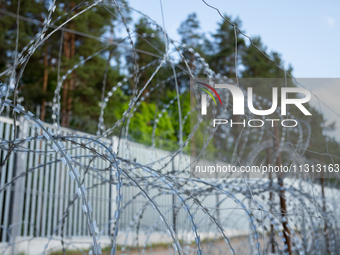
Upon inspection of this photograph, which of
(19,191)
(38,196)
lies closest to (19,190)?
(19,191)

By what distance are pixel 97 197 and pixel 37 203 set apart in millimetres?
1312

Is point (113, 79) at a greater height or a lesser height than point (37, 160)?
greater

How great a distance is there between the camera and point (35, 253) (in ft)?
14.6

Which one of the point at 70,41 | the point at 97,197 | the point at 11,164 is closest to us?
the point at 11,164

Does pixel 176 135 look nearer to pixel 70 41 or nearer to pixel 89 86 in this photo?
pixel 89 86

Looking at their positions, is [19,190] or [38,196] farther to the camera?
[38,196]

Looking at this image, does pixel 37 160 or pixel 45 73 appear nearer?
pixel 37 160

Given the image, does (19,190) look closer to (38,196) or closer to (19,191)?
(19,191)

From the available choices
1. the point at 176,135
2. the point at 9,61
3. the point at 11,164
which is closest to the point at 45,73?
the point at 9,61

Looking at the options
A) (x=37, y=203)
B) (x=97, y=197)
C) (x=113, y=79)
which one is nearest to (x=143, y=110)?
(x=113, y=79)

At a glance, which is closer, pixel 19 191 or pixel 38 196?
pixel 19 191

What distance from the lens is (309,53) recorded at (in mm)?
4422

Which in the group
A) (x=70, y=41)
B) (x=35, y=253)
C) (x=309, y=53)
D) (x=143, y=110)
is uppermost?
(x=70, y=41)

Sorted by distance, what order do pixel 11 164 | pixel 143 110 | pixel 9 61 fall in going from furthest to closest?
pixel 143 110, pixel 9 61, pixel 11 164
